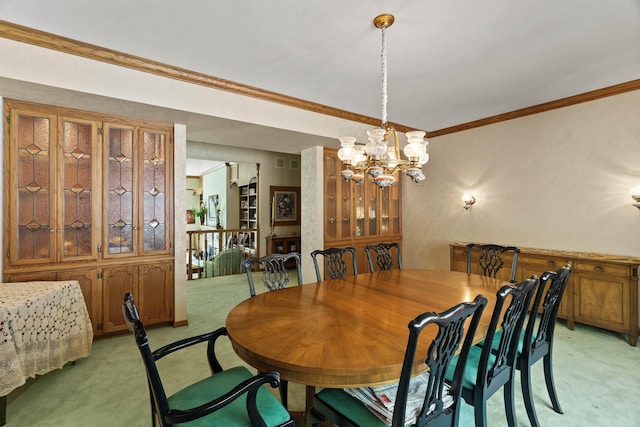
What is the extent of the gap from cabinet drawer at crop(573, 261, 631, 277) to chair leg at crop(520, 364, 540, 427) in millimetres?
2147

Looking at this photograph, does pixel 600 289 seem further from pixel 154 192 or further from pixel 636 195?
pixel 154 192

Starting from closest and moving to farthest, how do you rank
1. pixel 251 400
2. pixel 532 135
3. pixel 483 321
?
pixel 251 400
pixel 483 321
pixel 532 135

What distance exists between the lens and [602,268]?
10.3 feet

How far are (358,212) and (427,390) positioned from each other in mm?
3880

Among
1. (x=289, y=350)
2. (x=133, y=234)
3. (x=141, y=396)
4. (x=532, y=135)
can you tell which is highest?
(x=532, y=135)

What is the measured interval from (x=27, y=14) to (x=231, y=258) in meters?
4.75

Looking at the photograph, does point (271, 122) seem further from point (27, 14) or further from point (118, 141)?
point (27, 14)

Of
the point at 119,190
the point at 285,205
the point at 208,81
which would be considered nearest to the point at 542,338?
the point at 208,81

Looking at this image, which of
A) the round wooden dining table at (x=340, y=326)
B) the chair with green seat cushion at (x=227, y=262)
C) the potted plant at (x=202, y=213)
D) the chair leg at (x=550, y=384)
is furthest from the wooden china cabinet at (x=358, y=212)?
the potted plant at (x=202, y=213)

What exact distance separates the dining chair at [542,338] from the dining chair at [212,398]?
4.94ft

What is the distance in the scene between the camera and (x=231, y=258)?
620cm

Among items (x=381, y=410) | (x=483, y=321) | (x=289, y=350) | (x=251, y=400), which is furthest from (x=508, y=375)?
(x=251, y=400)

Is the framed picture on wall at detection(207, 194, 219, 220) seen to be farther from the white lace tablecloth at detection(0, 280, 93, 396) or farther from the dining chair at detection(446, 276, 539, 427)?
the dining chair at detection(446, 276, 539, 427)

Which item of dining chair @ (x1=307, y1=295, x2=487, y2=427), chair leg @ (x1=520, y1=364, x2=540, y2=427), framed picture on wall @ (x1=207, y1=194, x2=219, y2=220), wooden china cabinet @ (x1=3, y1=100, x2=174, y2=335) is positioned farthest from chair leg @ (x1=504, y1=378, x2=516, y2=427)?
framed picture on wall @ (x1=207, y1=194, x2=219, y2=220)
